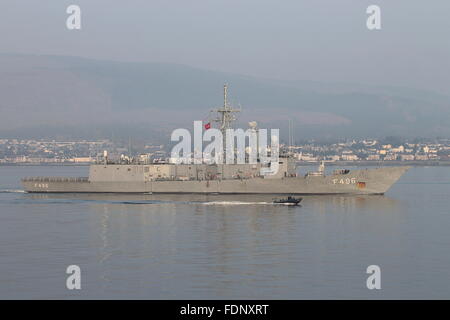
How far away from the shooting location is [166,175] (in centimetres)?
7731

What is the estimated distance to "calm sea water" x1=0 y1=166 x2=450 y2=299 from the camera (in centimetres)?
2780

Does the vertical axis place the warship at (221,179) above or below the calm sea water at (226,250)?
above

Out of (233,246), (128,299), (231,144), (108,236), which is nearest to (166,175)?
(231,144)

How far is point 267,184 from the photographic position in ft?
233

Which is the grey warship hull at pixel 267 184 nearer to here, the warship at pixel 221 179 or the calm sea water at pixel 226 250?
the warship at pixel 221 179

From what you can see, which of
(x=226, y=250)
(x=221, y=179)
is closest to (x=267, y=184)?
(x=221, y=179)

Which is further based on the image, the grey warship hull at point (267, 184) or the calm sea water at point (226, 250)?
the grey warship hull at point (267, 184)

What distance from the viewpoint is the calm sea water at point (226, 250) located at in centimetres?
2780

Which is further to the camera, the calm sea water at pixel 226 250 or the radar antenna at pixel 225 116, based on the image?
the radar antenna at pixel 225 116

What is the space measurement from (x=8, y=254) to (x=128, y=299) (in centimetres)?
1185

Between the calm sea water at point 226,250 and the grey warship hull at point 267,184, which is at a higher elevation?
the grey warship hull at point 267,184

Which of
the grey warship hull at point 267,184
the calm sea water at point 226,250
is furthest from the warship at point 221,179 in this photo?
the calm sea water at point 226,250

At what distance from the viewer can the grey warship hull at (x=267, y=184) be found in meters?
70.0
